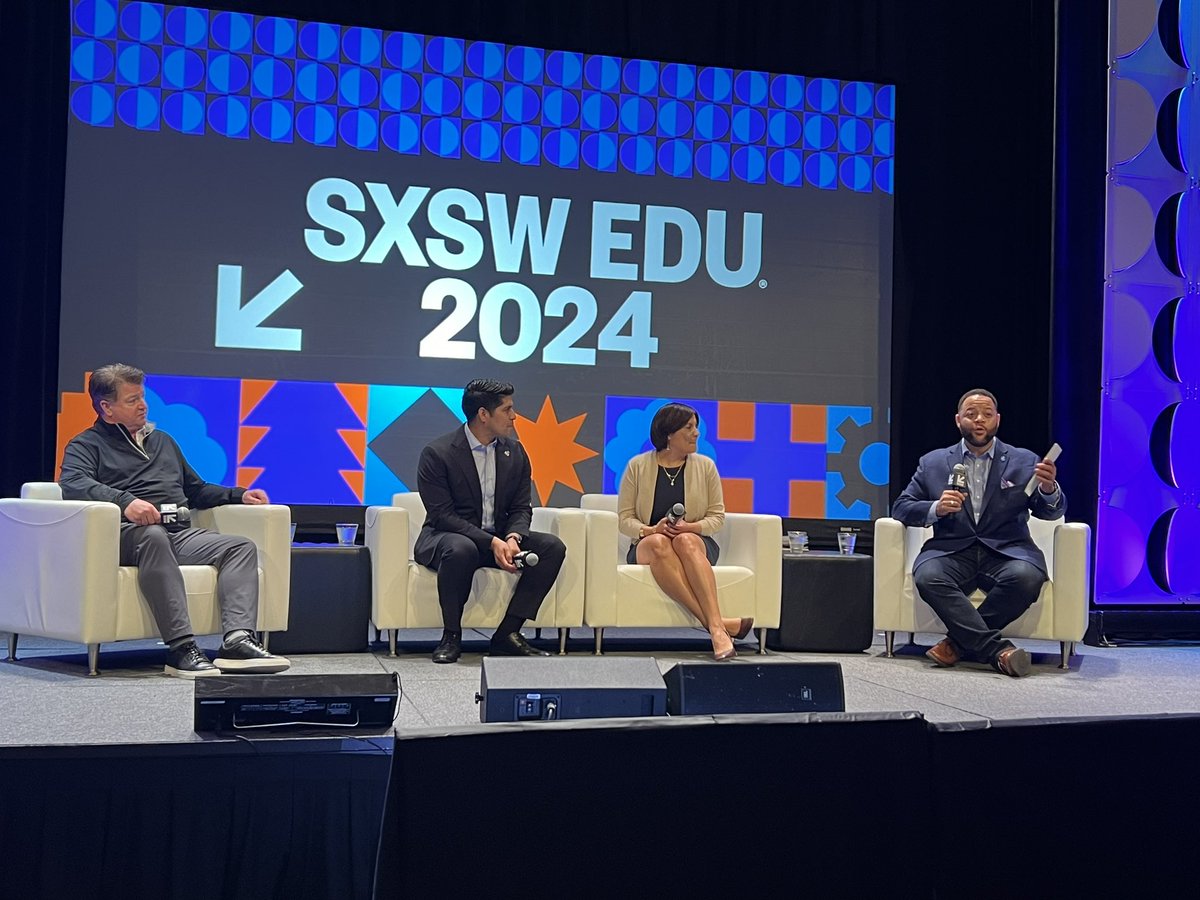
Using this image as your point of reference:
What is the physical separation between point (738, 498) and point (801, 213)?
1.51 m

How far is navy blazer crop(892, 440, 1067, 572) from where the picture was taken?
15.5 ft

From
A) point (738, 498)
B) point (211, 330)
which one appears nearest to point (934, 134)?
point (738, 498)

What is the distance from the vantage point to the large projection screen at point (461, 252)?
5539 mm

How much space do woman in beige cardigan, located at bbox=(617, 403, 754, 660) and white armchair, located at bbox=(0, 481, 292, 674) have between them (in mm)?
1640

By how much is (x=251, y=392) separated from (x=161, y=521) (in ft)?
5.33

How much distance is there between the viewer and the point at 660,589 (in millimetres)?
4844

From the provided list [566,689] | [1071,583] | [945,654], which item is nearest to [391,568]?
[945,654]

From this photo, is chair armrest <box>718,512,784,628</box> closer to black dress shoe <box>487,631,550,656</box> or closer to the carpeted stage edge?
black dress shoe <box>487,631,550,656</box>

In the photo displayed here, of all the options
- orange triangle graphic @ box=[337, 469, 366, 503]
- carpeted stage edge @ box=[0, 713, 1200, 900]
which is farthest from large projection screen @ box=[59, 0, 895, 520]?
carpeted stage edge @ box=[0, 713, 1200, 900]

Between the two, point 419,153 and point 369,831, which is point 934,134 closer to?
point 419,153

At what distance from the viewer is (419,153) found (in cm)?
587

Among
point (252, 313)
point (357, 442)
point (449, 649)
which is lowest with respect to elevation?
point (449, 649)

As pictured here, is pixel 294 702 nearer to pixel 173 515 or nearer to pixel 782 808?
pixel 782 808

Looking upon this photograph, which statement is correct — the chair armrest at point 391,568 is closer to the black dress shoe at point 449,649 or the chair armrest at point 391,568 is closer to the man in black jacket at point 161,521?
the black dress shoe at point 449,649
